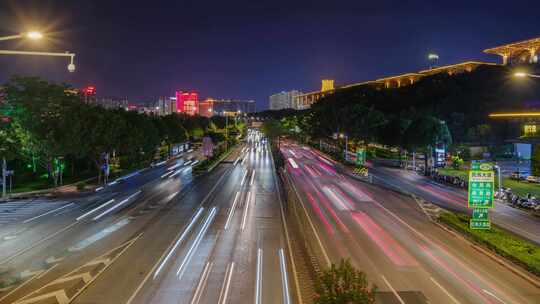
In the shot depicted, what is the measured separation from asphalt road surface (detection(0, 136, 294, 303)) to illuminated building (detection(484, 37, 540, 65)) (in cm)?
12592

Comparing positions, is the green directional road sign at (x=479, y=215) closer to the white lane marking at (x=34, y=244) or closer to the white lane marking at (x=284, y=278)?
the white lane marking at (x=284, y=278)

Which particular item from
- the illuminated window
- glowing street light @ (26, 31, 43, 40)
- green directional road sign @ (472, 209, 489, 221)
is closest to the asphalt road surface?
glowing street light @ (26, 31, 43, 40)

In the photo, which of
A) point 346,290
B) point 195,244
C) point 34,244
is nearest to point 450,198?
point 195,244

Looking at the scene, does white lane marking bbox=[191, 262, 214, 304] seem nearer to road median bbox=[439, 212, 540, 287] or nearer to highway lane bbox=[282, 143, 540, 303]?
highway lane bbox=[282, 143, 540, 303]

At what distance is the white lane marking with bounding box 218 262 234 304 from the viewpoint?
14875mm

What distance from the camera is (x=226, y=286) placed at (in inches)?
634

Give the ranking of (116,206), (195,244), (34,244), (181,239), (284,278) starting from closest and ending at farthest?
1. (284,278)
2. (195,244)
3. (34,244)
4. (181,239)
5. (116,206)

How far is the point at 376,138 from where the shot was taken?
80.3m

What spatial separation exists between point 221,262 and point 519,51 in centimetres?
15023

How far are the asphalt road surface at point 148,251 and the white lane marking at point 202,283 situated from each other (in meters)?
0.04

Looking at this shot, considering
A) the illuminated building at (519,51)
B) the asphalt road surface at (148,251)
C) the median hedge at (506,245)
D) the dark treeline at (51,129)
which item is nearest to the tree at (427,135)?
the asphalt road surface at (148,251)

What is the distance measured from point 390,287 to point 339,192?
76.0ft

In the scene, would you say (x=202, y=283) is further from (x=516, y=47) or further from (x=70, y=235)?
(x=516, y=47)

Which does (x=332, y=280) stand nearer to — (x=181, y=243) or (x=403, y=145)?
(x=181, y=243)
